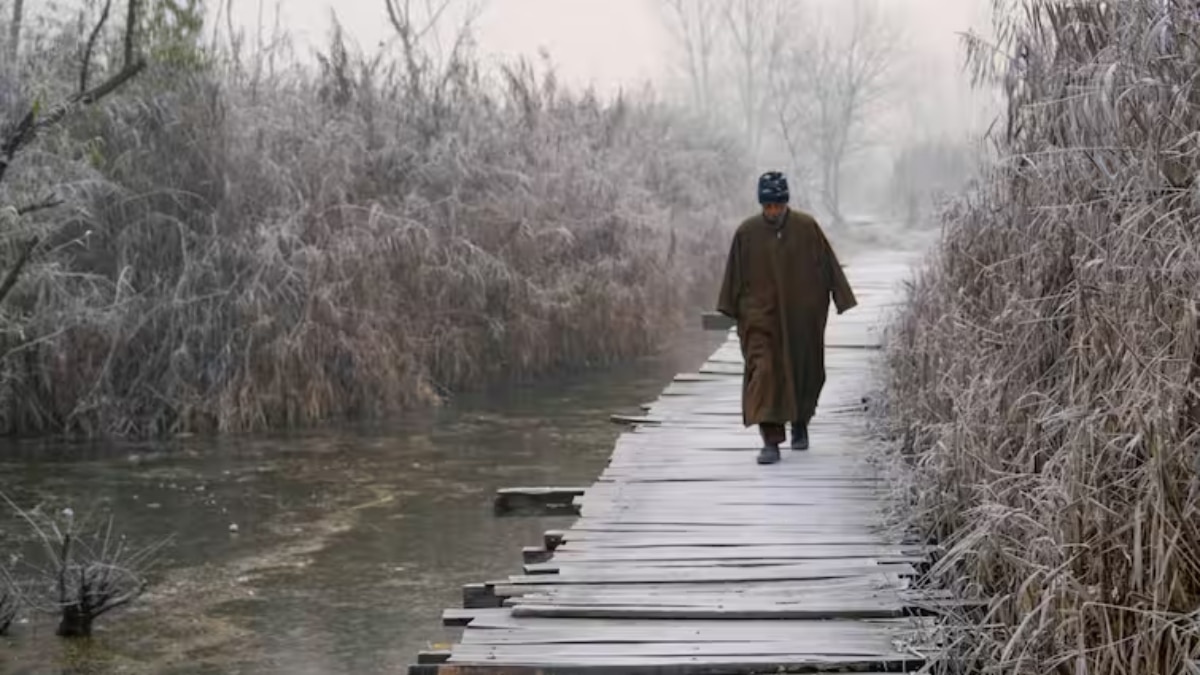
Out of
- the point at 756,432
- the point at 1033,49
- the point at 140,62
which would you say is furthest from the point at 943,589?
the point at 140,62

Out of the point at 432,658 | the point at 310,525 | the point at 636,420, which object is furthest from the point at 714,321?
the point at 432,658

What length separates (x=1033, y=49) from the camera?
595 cm

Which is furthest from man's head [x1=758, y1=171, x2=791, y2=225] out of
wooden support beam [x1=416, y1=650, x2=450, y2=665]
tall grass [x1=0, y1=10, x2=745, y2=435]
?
tall grass [x1=0, y1=10, x2=745, y2=435]

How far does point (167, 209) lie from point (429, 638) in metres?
8.40

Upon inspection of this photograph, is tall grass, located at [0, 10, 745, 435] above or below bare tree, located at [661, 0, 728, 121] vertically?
below

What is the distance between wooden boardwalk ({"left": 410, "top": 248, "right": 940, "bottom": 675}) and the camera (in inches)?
187

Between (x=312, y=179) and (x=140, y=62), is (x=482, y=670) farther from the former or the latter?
(x=312, y=179)

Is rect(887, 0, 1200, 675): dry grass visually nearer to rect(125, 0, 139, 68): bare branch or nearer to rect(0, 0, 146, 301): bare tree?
rect(0, 0, 146, 301): bare tree

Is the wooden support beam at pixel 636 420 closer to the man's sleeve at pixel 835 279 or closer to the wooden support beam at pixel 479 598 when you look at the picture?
the man's sleeve at pixel 835 279

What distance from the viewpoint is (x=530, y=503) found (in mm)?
8492

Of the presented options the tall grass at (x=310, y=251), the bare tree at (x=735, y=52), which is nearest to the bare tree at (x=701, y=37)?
the bare tree at (x=735, y=52)

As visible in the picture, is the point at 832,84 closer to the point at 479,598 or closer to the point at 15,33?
the point at 15,33

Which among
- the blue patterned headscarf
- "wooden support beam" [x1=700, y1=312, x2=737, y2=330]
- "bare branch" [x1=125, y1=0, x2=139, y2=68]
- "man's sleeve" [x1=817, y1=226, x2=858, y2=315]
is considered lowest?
"wooden support beam" [x1=700, y1=312, x2=737, y2=330]

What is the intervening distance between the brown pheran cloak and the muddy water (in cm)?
212
